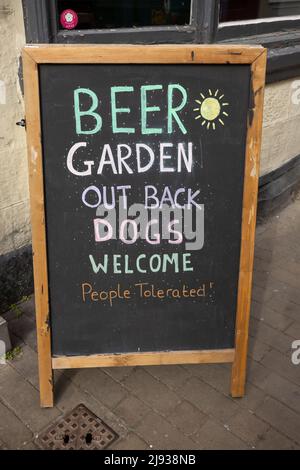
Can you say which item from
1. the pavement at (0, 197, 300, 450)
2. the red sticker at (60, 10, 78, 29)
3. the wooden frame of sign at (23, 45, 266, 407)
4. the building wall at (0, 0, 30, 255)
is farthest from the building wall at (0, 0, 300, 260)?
the wooden frame of sign at (23, 45, 266, 407)

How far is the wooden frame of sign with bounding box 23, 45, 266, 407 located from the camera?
252cm

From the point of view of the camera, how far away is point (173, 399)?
326 cm

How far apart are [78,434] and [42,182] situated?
1491 millimetres

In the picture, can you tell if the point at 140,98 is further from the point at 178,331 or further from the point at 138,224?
the point at 178,331

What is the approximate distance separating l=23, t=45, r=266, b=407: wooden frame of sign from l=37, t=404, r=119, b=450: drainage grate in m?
0.18

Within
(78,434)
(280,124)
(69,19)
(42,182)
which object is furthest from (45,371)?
(280,124)

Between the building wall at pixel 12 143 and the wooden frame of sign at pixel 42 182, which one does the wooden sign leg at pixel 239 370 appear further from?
the building wall at pixel 12 143

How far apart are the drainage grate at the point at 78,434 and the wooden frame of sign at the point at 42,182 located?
0.18 metres

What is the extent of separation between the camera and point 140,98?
2629mm

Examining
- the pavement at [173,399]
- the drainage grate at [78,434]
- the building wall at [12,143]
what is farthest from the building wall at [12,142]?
the drainage grate at [78,434]

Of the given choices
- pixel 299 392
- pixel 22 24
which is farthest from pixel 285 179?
pixel 22 24

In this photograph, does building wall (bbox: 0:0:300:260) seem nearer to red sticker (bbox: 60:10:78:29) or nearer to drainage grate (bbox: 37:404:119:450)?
red sticker (bbox: 60:10:78:29)

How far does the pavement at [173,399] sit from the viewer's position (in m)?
2.98

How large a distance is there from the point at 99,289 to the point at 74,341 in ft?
1.20
